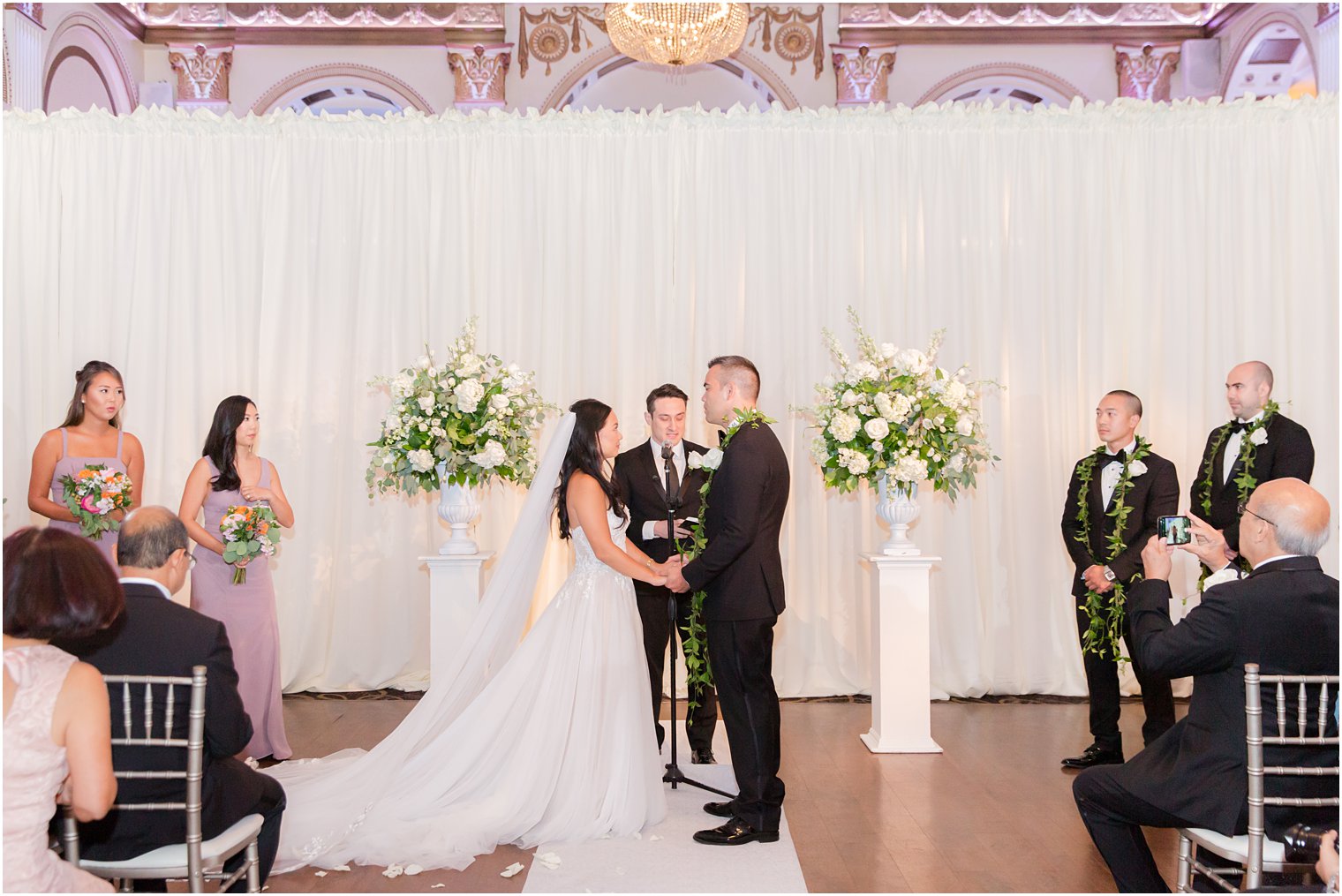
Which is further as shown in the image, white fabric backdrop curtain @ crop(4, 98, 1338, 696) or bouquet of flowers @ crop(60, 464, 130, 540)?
white fabric backdrop curtain @ crop(4, 98, 1338, 696)

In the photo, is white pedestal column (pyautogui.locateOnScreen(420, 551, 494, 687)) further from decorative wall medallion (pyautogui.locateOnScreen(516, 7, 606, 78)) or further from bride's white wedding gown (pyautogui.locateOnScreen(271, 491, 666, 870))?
decorative wall medallion (pyautogui.locateOnScreen(516, 7, 606, 78))

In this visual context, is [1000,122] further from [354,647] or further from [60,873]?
[60,873]

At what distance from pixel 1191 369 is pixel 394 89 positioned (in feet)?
28.4

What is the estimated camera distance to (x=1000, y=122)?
24.2 ft

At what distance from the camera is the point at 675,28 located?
28.5 ft

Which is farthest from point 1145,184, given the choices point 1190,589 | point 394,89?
point 394,89

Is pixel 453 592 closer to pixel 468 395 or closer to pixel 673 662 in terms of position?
pixel 468 395

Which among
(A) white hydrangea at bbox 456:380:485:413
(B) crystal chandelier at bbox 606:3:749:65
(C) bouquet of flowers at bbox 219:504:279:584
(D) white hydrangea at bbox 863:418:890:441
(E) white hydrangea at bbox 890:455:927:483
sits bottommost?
(C) bouquet of flowers at bbox 219:504:279:584

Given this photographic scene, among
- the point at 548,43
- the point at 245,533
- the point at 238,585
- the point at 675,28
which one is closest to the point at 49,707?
the point at 245,533

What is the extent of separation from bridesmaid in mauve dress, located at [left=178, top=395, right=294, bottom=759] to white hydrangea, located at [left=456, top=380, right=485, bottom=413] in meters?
1.04

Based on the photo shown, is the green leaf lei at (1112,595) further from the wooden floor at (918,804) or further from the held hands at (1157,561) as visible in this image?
the held hands at (1157,561)

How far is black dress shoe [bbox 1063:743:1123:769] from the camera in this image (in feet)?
18.4

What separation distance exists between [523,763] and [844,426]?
92.4 inches

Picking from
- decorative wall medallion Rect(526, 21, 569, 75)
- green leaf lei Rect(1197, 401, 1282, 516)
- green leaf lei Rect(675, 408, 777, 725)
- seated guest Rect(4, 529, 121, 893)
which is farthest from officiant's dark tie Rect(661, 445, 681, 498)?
decorative wall medallion Rect(526, 21, 569, 75)
